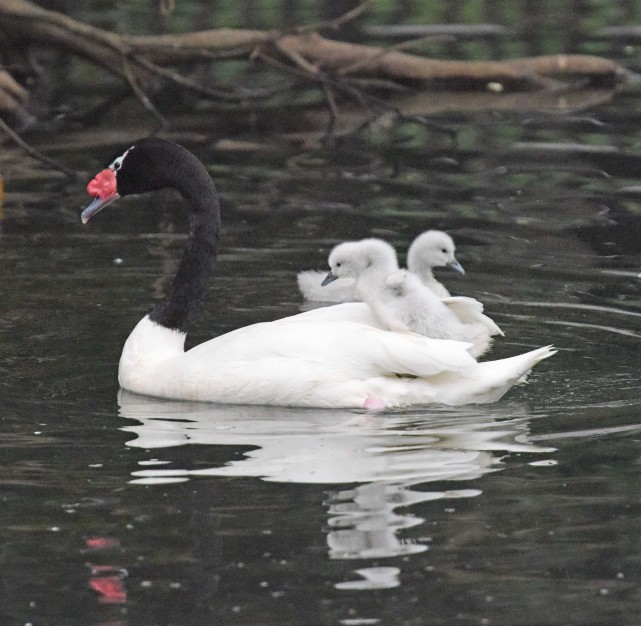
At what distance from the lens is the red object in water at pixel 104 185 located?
851 centimetres

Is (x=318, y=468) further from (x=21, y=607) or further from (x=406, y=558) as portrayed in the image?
(x=21, y=607)

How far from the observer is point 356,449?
682 cm

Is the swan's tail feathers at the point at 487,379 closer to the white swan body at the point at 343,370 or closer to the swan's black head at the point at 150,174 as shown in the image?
the white swan body at the point at 343,370

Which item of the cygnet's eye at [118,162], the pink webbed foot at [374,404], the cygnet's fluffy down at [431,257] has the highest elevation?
the cygnet's eye at [118,162]

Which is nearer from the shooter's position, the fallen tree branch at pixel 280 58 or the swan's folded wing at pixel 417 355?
the swan's folded wing at pixel 417 355

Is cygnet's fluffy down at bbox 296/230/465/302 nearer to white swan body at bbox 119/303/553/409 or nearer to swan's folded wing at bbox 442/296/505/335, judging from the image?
swan's folded wing at bbox 442/296/505/335

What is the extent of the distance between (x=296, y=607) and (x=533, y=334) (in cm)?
402

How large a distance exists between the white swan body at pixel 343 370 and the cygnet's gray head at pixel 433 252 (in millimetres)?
1669

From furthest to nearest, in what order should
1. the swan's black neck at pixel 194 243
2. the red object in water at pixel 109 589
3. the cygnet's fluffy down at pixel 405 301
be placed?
1. the swan's black neck at pixel 194 243
2. the cygnet's fluffy down at pixel 405 301
3. the red object in water at pixel 109 589

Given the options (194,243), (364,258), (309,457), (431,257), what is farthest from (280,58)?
(309,457)

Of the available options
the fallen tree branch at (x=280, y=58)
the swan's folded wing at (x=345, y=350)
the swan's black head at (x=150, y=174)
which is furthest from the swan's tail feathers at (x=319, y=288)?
the fallen tree branch at (x=280, y=58)

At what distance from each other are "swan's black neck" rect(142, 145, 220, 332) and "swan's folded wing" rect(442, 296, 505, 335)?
3.96 feet

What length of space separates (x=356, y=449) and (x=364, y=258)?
161 centimetres

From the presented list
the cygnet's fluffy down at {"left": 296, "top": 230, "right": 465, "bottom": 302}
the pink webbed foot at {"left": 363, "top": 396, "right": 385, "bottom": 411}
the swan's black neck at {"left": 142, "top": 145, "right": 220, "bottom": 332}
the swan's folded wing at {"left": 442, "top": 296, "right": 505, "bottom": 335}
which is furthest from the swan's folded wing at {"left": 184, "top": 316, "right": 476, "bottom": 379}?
the cygnet's fluffy down at {"left": 296, "top": 230, "right": 465, "bottom": 302}
